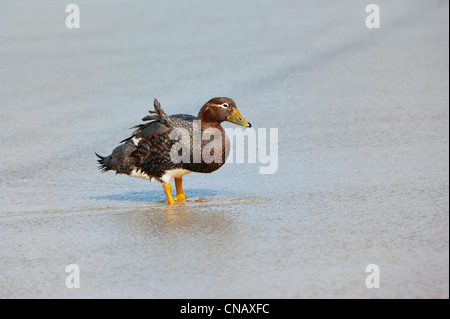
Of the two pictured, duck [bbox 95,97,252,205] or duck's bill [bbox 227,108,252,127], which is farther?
duck's bill [bbox 227,108,252,127]

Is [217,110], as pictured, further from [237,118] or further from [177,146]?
[177,146]

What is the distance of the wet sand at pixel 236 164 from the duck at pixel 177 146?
268 millimetres

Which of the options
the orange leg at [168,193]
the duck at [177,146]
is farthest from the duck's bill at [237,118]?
the orange leg at [168,193]

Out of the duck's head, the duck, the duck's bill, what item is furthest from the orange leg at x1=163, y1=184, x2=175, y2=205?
the duck's bill

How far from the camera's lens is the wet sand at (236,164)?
4.02 metres

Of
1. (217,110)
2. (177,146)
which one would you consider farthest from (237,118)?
(177,146)

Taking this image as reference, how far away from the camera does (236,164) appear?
21.3 feet

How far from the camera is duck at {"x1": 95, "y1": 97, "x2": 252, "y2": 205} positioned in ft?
17.4

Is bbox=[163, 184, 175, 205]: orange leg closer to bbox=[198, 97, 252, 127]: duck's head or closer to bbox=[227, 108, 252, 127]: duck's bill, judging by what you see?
bbox=[198, 97, 252, 127]: duck's head

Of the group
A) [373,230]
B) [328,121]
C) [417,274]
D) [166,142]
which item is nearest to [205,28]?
[328,121]

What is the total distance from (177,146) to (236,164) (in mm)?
1255

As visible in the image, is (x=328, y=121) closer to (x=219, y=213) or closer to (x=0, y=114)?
(x=219, y=213)

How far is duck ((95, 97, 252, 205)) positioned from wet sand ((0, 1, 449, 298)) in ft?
0.88
